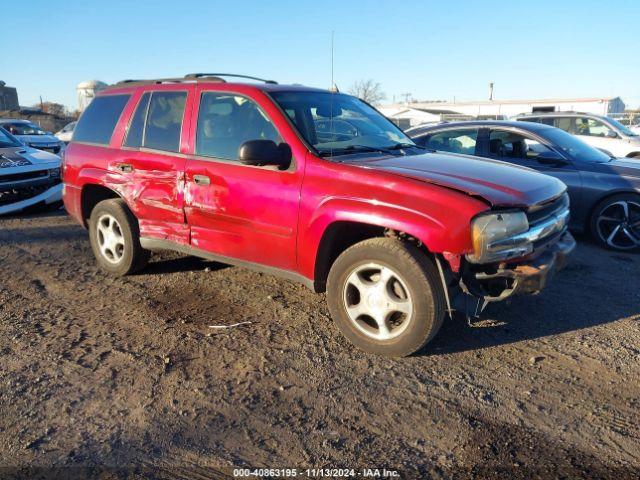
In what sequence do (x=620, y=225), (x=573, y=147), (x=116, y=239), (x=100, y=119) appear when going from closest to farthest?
(x=116, y=239) < (x=100, y=119) < (x=620, y=225) < (x=573, y=147)

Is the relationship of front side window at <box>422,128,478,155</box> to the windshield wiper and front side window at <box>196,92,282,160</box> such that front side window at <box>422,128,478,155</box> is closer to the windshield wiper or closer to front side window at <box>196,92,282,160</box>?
Result: the windshield wiper

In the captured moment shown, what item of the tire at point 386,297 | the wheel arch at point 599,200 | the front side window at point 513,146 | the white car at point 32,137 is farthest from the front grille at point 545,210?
the white car at point 32,137

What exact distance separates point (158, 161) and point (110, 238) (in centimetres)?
116

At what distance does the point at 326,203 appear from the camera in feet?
11.7

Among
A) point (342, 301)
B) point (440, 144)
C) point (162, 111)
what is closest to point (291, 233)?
point (342, 301)

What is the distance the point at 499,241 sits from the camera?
3.15m

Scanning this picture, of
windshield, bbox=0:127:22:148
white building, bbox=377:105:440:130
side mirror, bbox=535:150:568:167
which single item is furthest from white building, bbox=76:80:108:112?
side mirror, bbox=535:150:568:167

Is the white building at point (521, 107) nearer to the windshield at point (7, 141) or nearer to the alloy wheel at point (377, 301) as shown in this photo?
the windshield at point (7, 141)

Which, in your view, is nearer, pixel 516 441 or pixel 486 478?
pixel 486 478

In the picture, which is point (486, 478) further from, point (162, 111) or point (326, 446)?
point (162, 111)

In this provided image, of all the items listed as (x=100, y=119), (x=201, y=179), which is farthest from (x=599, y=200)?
(x=100, y=119)

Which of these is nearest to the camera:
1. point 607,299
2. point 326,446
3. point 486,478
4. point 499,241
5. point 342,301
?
point 486,478

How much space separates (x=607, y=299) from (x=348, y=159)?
271 cm

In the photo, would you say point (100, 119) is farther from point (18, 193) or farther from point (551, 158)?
point (551, 158)
